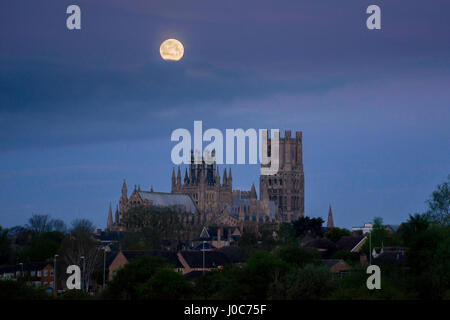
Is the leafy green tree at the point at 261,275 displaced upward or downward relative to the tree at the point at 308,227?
downward

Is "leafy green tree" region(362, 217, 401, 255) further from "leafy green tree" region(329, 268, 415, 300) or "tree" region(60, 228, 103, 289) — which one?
"leafy green tree" region(329, 268, 415, 300)

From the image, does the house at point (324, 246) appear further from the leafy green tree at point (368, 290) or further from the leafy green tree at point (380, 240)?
A: the leafy green tree at point (368, 290)

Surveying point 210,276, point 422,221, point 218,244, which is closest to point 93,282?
point 210,276

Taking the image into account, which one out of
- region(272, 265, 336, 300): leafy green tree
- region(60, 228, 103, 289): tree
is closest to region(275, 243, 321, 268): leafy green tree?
region(272, 265, 336, 300): leafy green tree

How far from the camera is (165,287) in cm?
6800

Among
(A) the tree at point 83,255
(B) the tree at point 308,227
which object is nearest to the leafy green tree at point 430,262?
(A) the tree at point 83,255

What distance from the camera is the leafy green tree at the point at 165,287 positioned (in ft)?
222

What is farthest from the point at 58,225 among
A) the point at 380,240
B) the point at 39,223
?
the point at 380,240

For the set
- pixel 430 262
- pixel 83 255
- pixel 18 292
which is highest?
pixel 430 262

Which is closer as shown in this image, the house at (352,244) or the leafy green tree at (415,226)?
the leafy green tree at (415,226)

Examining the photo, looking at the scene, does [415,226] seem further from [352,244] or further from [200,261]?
[352,244]

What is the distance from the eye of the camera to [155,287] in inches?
2721
